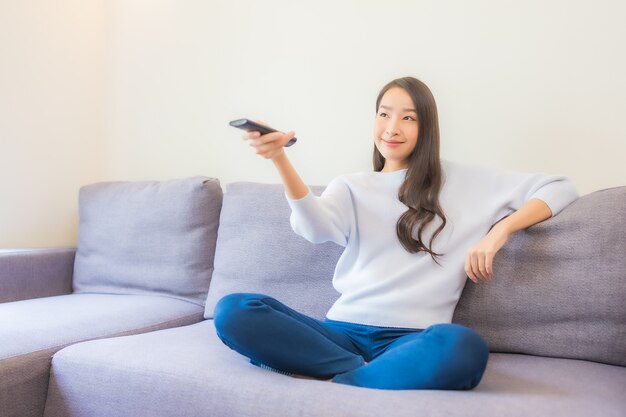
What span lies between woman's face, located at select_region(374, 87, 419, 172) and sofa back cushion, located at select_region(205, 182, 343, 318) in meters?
0.30

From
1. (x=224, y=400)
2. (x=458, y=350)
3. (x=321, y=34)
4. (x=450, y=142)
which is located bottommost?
(x=224, y=400)

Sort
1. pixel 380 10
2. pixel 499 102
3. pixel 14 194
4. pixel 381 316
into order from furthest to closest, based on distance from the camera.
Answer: pixel 14 194 < pixel 380 10 < pixel 499 102 < pixel 381 316

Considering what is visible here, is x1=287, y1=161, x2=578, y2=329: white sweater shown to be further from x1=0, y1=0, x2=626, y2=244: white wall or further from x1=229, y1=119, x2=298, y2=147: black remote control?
x1=0, y1=0, x2=626, y2=244: white wall

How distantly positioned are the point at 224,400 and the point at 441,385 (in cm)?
42

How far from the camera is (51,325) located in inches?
65.9

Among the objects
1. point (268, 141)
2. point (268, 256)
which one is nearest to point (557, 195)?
point (268, 141)

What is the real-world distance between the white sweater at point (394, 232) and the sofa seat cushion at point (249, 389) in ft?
0.76

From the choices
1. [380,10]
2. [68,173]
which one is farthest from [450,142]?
[68,173]

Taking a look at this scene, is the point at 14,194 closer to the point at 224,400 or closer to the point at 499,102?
the point at 224,400

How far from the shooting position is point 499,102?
1937mm

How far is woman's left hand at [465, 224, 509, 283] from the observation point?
1.42 metres

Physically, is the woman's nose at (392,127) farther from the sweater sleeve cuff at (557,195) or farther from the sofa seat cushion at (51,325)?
the sofa seat cushion at (51,325)

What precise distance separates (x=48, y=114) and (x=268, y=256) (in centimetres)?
129

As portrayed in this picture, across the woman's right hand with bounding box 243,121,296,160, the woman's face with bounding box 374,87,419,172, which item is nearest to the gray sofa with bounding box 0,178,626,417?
the woman's face with bounding box 374,87,419,172
